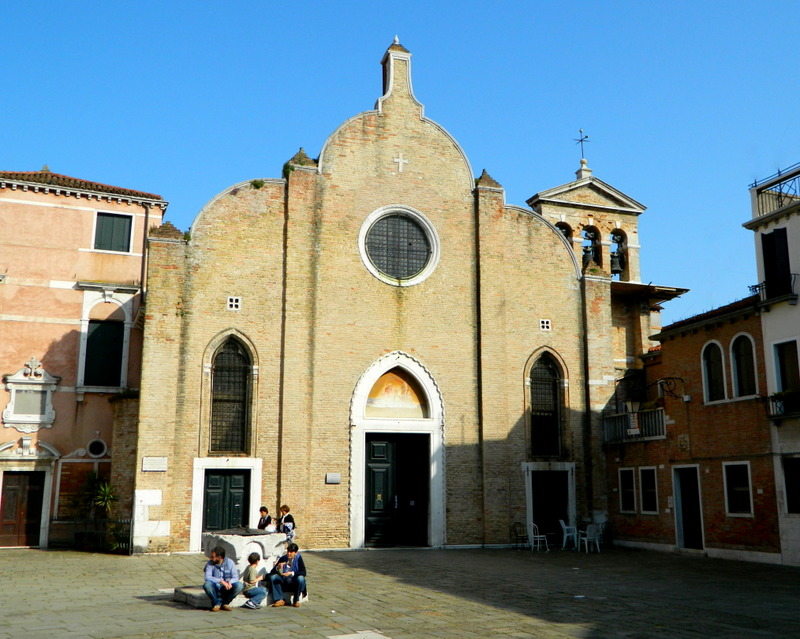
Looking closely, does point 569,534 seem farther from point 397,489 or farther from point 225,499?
point 225,499

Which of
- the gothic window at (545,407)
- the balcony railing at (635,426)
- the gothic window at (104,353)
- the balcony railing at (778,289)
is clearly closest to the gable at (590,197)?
the gothic window at (545,407)

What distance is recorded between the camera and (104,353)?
77.8 feet

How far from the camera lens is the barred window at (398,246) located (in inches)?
882

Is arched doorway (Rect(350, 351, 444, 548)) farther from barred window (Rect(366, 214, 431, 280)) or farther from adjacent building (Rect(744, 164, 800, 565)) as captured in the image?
adjacent building (Rect(744, 164, 800, 565))

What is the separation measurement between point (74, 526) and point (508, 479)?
1224cm

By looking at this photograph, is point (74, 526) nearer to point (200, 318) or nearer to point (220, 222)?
point (200, 318)

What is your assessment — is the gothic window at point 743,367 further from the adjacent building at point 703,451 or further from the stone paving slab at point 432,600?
the stone paving slab at point 432,600

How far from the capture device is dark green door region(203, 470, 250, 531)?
1964 cm


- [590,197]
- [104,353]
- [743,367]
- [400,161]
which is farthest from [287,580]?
[590,197]

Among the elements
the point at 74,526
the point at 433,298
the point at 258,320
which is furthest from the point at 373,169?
the point at 74,526

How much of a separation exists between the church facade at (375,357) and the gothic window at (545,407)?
0.05m

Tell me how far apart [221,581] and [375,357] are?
10781 mm

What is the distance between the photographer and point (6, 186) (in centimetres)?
2334

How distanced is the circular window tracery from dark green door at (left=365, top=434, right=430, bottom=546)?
461 centimetres
